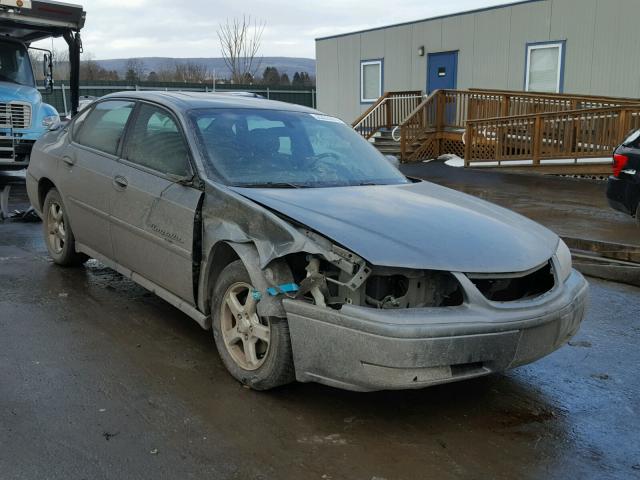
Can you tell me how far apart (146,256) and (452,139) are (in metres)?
14.1

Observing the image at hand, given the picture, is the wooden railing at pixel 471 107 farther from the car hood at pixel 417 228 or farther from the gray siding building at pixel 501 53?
the car hood at pixel 417 228

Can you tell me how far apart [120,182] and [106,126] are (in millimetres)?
830

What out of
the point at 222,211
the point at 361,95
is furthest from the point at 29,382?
the point at 361,95

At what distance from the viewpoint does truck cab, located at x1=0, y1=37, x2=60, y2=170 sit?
11812 millimetres

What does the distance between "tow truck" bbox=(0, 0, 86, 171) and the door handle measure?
7071mm

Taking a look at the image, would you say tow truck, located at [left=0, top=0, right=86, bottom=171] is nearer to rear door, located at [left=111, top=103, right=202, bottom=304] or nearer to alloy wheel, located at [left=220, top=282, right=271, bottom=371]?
rear door, located at [left=111, top=103, right=202, bottom=304]

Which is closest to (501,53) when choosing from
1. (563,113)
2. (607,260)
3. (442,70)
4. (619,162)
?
(442,70)

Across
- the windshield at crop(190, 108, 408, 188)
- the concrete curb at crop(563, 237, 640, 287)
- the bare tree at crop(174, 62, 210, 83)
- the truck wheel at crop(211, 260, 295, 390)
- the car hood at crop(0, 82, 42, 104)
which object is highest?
the bare tree at crop(174, 62, 210, 83)

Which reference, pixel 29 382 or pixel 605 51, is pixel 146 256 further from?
pixel 605 51

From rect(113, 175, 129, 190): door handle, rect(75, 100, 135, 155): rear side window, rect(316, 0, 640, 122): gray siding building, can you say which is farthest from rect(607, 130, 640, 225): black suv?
rect(316, 0, 640, 122): gray siding building

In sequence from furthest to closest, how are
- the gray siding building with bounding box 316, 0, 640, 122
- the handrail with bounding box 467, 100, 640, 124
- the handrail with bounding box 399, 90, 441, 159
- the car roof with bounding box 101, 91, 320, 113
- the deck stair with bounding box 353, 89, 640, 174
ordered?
the handrail with bounding box 399, 90, 441, 159 → the gray siding building with bounding box 316, 0, 640, 122 → the deck stair with bounding box 353, 89, 640, 174 → the handrail with bounding box 467, 100, 640, 124 → the car roof with bounding box 101, 91, 320, 113

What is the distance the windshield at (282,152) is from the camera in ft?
14.2

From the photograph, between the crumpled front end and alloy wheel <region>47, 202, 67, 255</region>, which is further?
alloy wheel <region>47, 202, 67, 255</region>

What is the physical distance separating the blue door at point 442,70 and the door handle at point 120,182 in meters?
15.6
